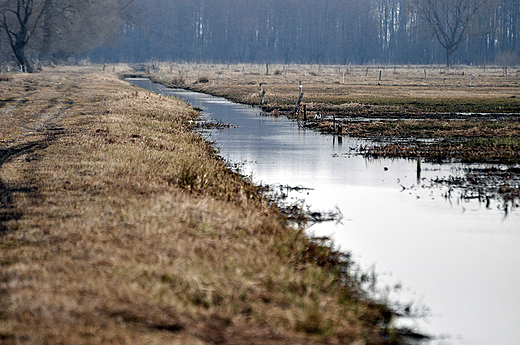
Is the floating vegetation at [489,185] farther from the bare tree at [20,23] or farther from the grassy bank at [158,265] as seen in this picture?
the bare tree at [20,23]

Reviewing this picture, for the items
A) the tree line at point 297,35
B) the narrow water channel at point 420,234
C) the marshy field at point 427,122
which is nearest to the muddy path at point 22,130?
the narrow water channel at point 420,234

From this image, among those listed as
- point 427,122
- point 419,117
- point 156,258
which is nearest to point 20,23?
point 419,117

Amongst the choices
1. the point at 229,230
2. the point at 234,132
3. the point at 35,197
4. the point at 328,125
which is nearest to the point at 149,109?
the point at 234,132

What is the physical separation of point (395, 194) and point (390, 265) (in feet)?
19.8

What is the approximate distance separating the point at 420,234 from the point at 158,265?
20.9 feet

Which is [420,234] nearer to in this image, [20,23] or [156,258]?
[156,258]

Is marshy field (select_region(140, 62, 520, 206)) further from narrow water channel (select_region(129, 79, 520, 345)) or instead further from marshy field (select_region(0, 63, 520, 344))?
narrow water channel (select_region(129, 79, 520, 345))

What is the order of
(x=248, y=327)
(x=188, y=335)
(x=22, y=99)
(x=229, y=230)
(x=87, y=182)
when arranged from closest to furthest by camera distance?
1. (x=188, y=335)
2. (x=248, y=327)
3. (x=229, y=230)
4. (x=87, y=182)
5. (x=22, y=99)

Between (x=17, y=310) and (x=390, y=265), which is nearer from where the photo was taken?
(x=17, y=310)

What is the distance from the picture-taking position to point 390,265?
1105 cm

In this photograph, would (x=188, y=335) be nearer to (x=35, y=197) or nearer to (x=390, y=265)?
(x=390, y=265)

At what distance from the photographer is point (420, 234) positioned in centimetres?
1300

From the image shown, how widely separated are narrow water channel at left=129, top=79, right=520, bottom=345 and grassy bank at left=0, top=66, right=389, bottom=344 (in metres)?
0.84

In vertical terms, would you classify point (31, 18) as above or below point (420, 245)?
above
